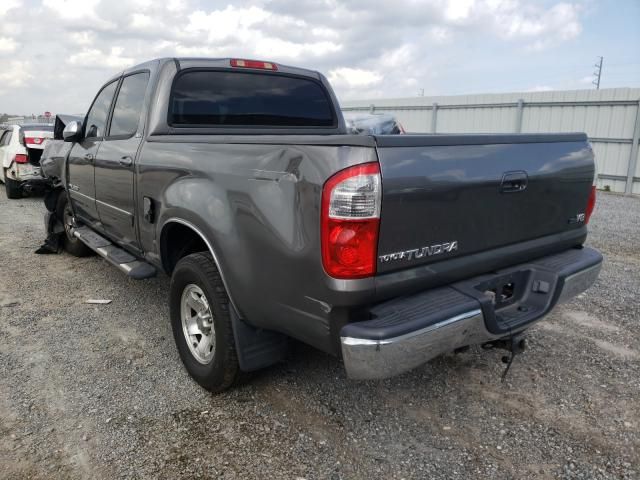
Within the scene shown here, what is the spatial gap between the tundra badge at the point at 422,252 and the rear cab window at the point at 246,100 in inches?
84.7

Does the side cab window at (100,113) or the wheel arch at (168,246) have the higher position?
the side cab window at (100,113)

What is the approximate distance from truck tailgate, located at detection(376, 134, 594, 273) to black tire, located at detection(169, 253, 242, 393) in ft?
3.36

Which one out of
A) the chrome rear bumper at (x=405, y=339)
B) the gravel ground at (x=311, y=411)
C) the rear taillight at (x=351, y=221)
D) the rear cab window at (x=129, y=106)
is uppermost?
the rear cab window at (x=129, y=106)

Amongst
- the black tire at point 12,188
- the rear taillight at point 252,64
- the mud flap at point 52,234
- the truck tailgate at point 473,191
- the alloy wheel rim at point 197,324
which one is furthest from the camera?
the black tire at point 12,188

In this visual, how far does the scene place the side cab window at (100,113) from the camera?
4.68 m

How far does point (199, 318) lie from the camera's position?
3.22m

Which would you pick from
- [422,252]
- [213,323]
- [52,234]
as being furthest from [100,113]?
[422,252]

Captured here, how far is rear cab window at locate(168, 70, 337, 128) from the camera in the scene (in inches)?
150

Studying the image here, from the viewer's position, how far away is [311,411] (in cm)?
301

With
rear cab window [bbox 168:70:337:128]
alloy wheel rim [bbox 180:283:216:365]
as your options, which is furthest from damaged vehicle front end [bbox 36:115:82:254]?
alloy wheel rim [bbox 180:283:216:365]

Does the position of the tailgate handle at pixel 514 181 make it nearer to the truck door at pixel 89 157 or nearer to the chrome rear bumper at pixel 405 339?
the chrome rear bumper at pixel 405 339

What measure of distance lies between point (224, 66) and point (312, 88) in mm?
849

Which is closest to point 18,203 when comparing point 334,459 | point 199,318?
point 199,318

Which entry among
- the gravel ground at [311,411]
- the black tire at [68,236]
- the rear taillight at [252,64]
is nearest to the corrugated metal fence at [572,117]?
the gravel ground at [311,411]
